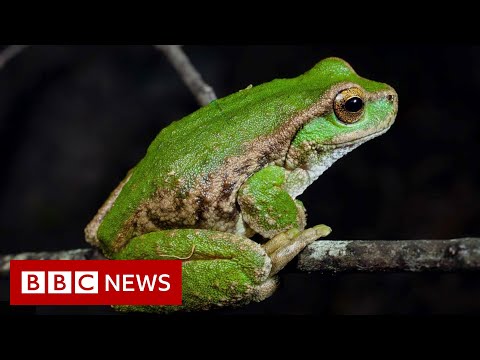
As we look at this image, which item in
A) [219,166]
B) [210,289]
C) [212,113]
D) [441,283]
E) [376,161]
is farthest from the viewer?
[376,161]

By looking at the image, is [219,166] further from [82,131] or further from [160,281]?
[82,131]

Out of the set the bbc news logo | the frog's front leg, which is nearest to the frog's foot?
the frog's front leg

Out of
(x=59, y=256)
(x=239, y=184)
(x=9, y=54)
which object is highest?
(x=9, y=54)

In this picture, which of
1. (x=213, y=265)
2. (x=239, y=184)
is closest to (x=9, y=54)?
(x=239, y=184)

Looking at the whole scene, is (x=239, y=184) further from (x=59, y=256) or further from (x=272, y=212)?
(x=59, y=256)

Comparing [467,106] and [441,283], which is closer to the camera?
[441,283]

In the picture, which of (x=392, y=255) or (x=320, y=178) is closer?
(x=392, y=255)

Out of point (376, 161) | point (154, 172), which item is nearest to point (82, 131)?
point (376, 161)

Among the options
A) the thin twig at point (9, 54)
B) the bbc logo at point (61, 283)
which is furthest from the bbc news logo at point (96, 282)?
the thin twig at point (9, 54)
